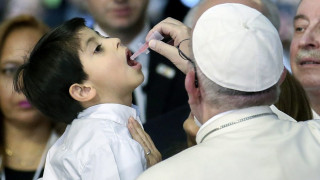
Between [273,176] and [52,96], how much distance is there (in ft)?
3.11

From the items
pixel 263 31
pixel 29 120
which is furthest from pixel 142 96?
pixel 263 31

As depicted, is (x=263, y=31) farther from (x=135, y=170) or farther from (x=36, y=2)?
(x=36, y=2)

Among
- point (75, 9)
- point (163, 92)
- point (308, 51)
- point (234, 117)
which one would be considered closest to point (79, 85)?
point (234, 117)

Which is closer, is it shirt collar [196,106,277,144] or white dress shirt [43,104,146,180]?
shirt collar [196,106,277,144]

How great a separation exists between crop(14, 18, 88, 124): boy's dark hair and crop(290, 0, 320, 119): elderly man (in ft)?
2.93

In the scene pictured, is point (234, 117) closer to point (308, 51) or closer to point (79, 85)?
point (79, 85)

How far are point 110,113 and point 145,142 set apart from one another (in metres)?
0.16

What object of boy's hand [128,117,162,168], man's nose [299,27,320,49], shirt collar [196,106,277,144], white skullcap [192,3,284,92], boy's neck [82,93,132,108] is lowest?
boy's hand [128,117,162,168]

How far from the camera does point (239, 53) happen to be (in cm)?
192

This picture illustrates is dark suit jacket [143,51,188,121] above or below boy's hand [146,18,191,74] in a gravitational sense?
below

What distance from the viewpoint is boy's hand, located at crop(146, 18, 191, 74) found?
2.45 meters

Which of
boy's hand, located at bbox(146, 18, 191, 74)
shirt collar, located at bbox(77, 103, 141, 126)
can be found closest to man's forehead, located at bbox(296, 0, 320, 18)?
boy's hand, located at bbox(146, 18, 191, 74)

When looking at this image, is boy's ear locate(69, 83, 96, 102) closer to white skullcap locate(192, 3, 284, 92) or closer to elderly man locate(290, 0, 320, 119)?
white skullcap locate(192, 3, 284, 92)

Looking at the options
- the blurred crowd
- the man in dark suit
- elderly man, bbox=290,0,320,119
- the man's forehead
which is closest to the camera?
elderly man, bbox=290,0,320,119
